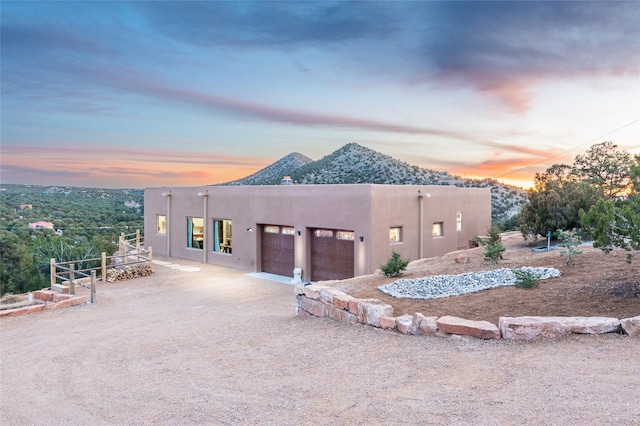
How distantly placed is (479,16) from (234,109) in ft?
50.0

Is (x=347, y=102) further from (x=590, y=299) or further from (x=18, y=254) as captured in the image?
(x=18, y=254)

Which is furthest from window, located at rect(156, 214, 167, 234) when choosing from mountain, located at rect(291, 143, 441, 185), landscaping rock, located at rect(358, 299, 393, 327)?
mountain, located at rect(291, 143, 441, 185)

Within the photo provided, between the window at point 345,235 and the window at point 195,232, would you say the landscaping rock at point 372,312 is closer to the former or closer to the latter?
the window at point 345,235

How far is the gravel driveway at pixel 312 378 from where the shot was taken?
14.5 ft

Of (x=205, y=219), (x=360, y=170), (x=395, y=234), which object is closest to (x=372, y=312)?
(x=395, y=234)

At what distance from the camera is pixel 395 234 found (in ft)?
57.9

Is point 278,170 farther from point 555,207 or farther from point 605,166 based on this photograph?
point 555,207

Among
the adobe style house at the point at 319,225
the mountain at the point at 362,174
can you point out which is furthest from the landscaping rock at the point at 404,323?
the mountain at the point at 362,174

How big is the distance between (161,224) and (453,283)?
2032cm

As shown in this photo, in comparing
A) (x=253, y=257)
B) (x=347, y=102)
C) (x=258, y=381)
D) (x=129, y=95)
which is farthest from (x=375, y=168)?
(x=258, y=381)

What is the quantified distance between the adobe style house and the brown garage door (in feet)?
0.12

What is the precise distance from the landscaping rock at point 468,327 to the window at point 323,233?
10.9m

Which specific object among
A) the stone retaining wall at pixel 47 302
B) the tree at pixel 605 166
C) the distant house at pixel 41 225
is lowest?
the stone retaining wall at pixel 47 302

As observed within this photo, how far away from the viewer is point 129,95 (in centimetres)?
2733
